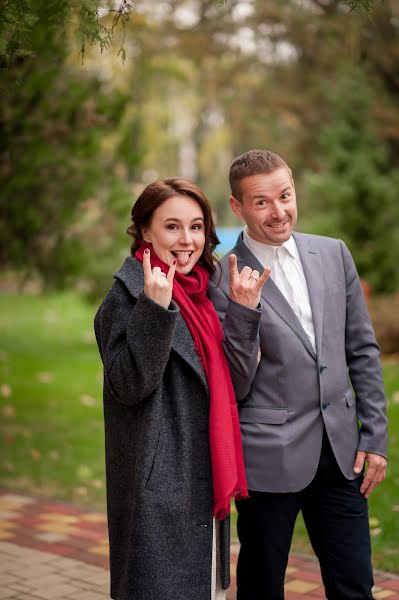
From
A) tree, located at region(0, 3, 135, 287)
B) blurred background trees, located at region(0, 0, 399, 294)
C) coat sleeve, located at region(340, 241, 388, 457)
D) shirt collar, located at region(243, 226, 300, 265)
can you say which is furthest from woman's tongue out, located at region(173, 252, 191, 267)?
tree, located at region(0, 3, 135, 287)

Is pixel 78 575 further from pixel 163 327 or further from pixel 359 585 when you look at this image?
pixel 163 327

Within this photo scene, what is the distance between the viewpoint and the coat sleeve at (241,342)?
2895 mm

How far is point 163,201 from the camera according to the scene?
9.71ft

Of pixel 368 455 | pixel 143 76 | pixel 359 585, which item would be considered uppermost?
pixel 143 76

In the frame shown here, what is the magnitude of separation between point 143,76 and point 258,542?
1467 centimetres

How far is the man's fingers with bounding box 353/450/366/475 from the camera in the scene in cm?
314

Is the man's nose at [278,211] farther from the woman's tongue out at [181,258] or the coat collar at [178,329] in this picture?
the coat collar at [178,329]

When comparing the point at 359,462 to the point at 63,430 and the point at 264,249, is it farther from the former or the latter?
the point at 63,430

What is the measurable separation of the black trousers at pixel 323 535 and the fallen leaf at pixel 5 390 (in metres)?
6.91

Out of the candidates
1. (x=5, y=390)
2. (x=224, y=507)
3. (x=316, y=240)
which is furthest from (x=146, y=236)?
(x=5, y=390)

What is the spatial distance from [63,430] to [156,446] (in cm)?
542

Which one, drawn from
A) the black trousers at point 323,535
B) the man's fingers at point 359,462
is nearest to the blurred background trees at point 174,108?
the man's fingers at point 359,462

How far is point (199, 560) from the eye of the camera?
2904 mm

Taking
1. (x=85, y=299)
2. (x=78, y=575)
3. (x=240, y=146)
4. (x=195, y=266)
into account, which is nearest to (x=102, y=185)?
(x=85, y=299)
